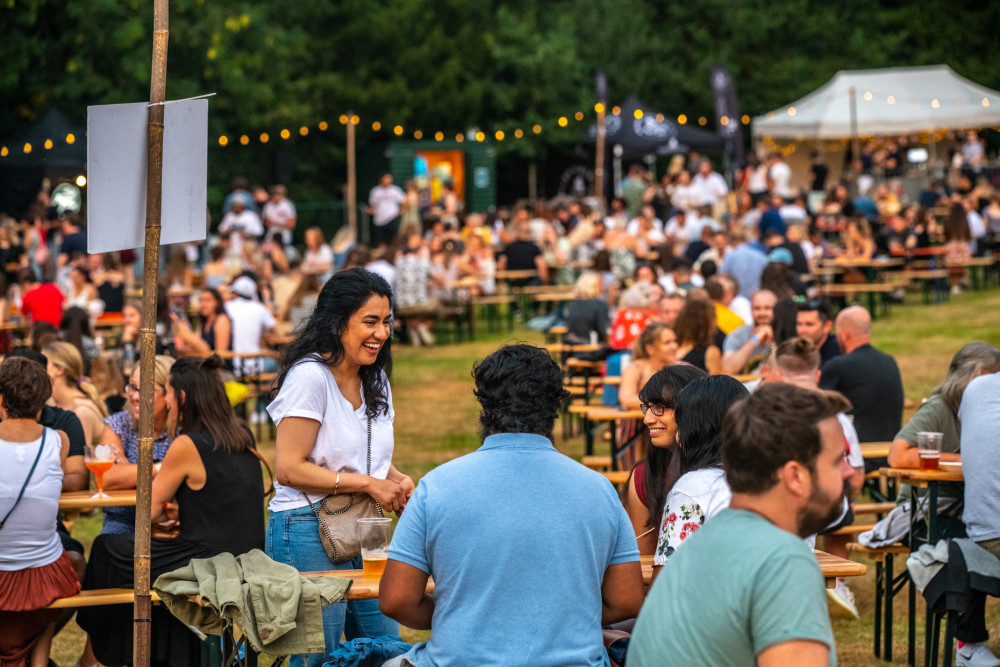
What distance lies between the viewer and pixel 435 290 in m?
17.3

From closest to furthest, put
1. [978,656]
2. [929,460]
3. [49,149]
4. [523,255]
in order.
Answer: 1. [978,656]
2. [929,460]
3. [523,255]
4. [49,149]

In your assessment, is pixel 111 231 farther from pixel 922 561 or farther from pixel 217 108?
pixel 217 108

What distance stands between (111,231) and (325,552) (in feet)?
3.87

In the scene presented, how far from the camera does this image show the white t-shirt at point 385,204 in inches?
950

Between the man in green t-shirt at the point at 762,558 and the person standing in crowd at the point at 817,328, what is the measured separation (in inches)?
220

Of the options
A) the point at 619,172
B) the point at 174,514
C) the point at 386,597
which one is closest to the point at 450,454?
the point at 174,514

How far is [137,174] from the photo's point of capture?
3.70 meters

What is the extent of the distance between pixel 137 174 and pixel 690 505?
184 centimetres

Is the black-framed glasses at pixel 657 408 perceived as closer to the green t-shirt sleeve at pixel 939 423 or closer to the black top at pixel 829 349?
the green t-shirt sleeve at pixel 939 423

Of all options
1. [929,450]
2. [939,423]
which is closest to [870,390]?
[939,423]

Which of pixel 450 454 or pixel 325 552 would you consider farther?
pixel 450 454

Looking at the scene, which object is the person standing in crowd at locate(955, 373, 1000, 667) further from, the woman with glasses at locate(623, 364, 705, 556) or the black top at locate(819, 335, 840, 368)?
the black top at locate(819, 335, 840, 368)

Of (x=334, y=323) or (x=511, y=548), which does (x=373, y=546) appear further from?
(x=511, y=548)

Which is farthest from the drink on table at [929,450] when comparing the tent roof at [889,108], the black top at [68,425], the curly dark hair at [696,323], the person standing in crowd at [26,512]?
the tent roof at [889,108]
